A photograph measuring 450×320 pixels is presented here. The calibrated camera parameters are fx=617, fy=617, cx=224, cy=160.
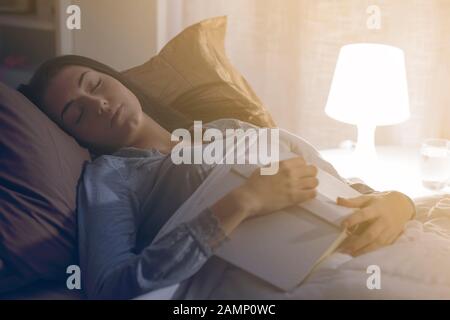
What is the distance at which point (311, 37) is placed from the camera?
5.64 feet

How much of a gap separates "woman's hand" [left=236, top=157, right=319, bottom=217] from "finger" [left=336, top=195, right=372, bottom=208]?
4 cm

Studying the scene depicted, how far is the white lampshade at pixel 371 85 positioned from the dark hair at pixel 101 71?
19.0 inches

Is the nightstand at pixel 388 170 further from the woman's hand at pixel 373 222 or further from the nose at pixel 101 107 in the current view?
the nose at pixel 101 107

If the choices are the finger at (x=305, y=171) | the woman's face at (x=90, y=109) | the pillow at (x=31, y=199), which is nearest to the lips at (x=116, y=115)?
the woman's face at (x=90, y=109)

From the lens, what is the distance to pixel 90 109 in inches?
41.2

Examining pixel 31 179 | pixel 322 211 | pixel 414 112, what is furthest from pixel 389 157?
pixel 31 179

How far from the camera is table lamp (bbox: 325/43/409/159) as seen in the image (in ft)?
4.82

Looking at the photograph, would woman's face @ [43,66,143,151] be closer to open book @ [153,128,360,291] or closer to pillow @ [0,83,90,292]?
pillow @ [0,83,90,292]

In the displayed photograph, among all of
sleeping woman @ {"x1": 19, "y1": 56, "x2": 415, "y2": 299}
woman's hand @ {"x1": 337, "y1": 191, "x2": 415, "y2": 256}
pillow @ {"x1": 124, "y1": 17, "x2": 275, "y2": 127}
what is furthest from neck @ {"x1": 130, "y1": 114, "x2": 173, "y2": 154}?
woman's hand @ {"x1": 337, "y1": 191, "x2": 415, "y2": 256}

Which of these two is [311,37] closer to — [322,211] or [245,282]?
[322,211]

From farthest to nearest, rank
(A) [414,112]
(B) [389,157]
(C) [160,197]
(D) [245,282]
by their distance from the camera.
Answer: (A) [414,112], (B) [389,157], (C) [160,197], (D) [245,282]

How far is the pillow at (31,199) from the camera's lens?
2.98 feet
